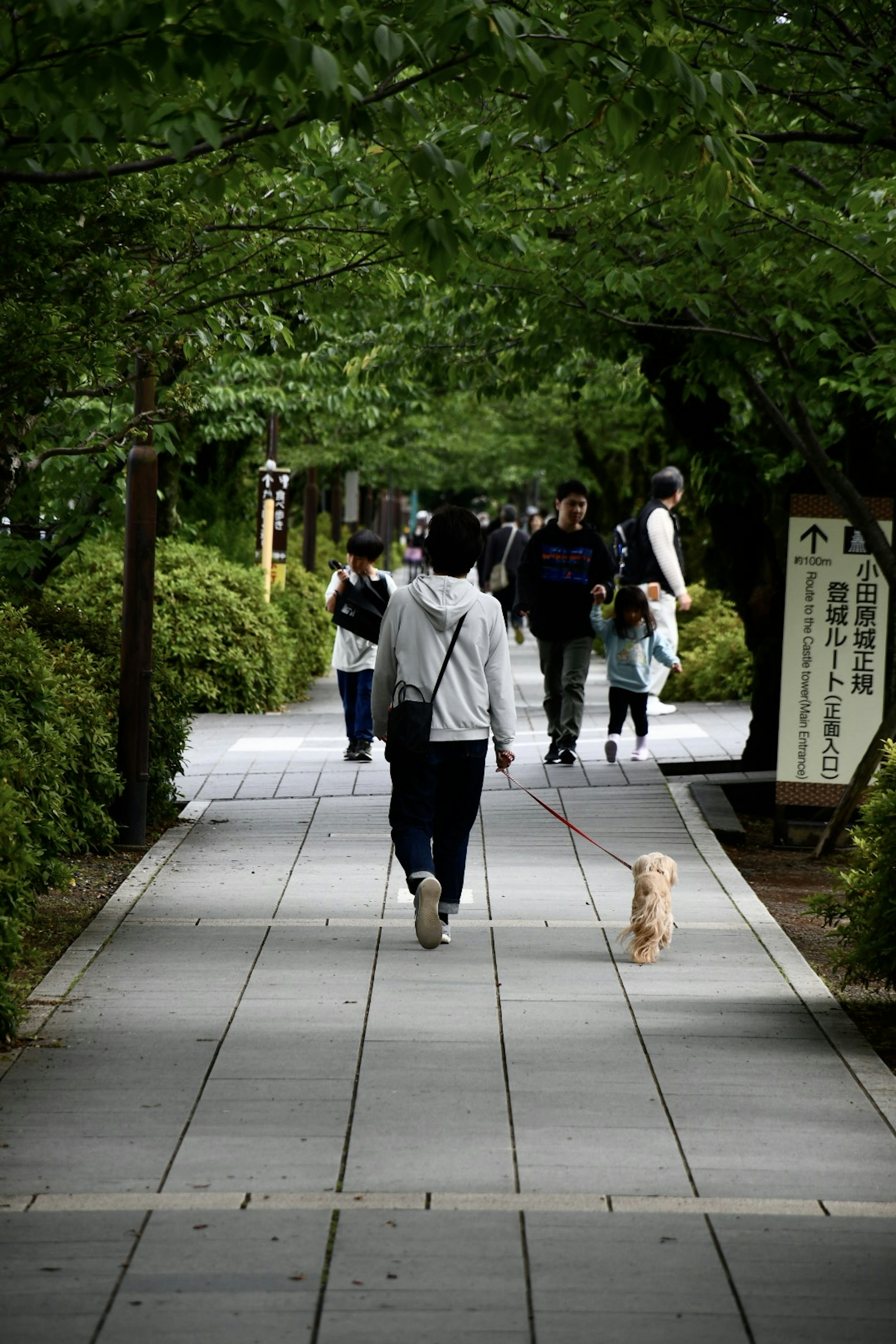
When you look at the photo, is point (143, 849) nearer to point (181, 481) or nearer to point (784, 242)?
point (784, 242)

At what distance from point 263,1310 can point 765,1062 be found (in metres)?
2.34

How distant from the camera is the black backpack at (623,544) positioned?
44.8 ft

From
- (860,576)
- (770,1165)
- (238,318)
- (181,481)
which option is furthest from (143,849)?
(181,481)

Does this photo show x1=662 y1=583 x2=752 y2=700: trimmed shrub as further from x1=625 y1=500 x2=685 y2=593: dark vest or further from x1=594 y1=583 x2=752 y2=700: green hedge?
x1=625 y1=500 x2=685 y2=593: dark vest

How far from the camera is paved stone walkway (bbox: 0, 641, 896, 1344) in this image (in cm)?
348

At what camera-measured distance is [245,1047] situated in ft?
17.5

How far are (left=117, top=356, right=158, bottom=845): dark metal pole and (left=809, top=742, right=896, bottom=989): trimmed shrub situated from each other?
413cm

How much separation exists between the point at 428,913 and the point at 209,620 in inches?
378

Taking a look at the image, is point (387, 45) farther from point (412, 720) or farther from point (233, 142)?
point (412, 720)

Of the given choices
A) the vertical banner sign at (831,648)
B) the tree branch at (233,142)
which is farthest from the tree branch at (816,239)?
the tree branch at (233,142)

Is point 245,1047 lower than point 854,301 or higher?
lower

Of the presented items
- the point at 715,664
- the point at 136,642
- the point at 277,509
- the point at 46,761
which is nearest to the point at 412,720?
the point at 46,761

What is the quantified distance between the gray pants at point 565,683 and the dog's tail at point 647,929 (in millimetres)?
5516

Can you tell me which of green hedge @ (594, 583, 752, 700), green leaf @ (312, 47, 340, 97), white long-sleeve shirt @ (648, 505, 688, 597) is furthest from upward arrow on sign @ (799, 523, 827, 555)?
green hedge @ (594, 583, 752, 700)
